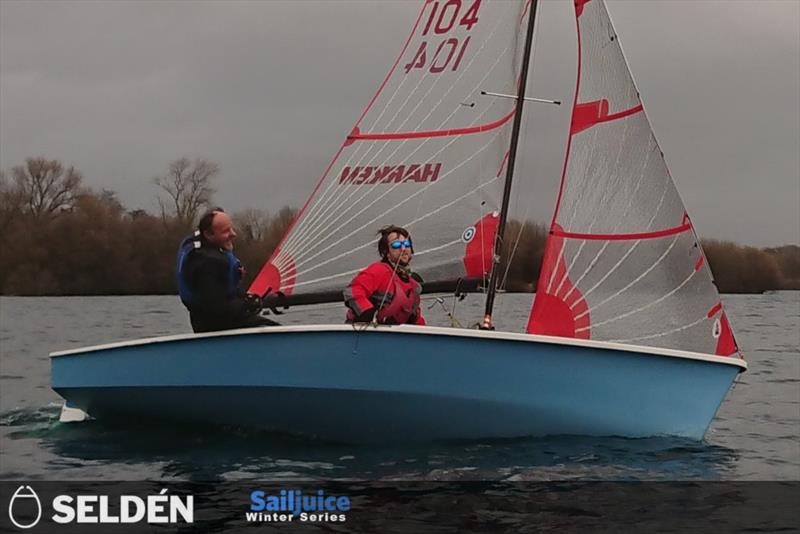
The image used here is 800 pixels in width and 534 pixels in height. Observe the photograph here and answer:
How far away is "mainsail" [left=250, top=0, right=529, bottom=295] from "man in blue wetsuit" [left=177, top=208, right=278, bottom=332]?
4.07 feet

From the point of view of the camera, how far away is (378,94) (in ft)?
31.4

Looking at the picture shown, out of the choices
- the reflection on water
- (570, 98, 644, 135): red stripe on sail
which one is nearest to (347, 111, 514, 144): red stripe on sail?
(570, 98, 644, 135): red stripe on sail

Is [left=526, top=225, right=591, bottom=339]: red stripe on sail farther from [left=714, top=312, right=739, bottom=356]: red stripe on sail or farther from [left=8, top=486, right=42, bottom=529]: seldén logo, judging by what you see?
[left=8, top=486, right=42, bottom=529]: seldén logo

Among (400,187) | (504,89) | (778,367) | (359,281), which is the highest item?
(504,89)

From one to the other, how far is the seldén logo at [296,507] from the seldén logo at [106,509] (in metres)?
0.37

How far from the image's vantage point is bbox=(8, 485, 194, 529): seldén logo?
20.1 ft

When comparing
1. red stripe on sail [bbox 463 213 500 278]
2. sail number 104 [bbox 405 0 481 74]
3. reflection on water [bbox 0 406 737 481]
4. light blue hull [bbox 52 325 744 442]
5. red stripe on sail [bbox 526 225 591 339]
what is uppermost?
sail number 104 [bbox 405 0 481 74]

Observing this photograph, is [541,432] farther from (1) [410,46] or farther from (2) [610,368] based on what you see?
(1) [410,46]

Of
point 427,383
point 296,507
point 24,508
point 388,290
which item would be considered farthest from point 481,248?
point 24,508

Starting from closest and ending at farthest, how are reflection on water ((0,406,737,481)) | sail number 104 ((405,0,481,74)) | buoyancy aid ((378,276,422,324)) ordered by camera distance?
1. reflection on water ((0,406,737,481))
2. buoyancy aid ((378,276,422,324))
3. sail number 104 ((405,0,481,74))

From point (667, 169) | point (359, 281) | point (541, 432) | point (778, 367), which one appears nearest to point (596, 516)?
point (541, 432)

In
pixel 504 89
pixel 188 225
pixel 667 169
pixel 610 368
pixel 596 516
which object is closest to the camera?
pixel 596 516

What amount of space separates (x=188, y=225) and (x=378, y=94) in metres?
31.4

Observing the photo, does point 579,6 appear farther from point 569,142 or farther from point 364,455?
point 364,455
